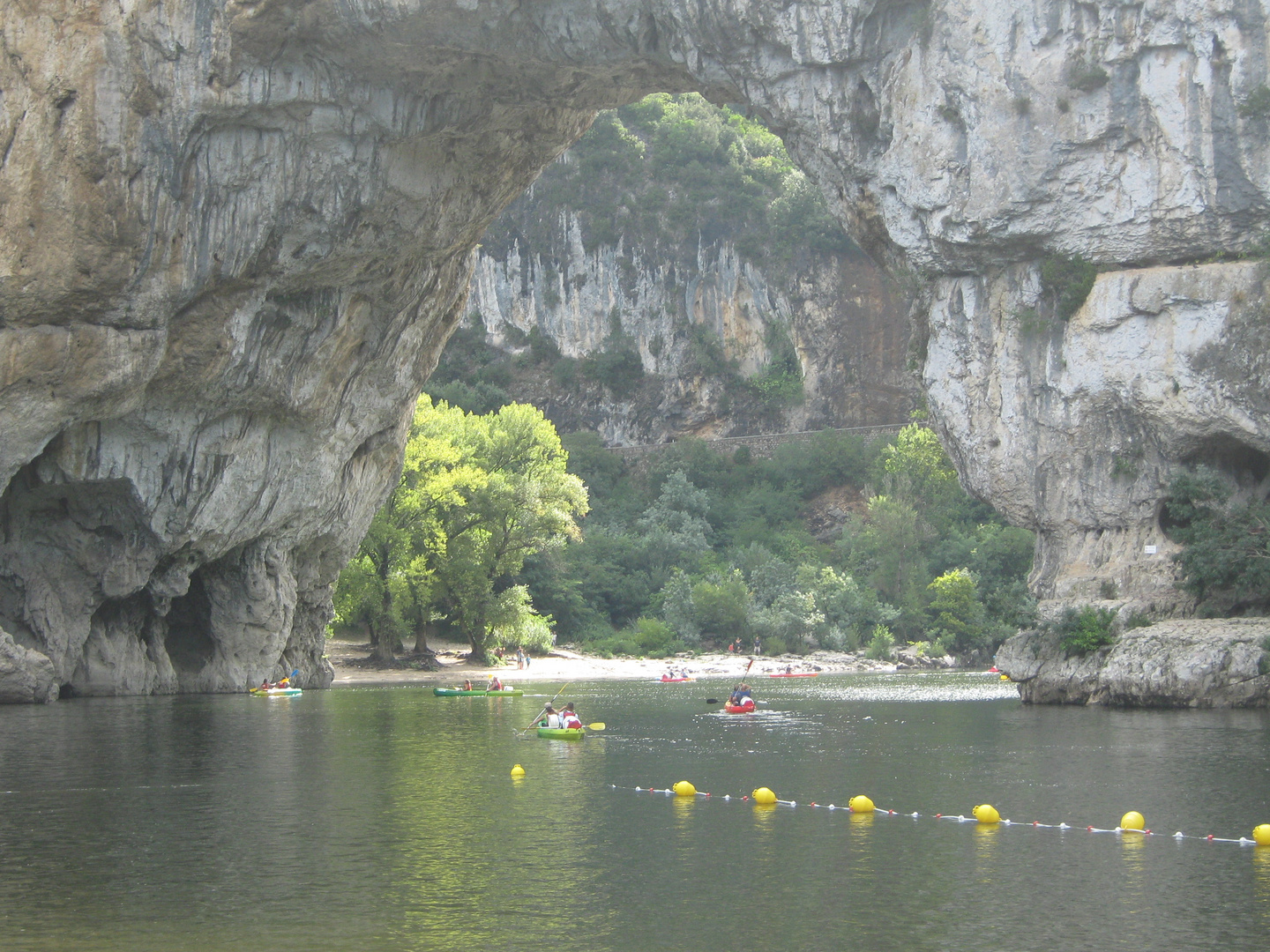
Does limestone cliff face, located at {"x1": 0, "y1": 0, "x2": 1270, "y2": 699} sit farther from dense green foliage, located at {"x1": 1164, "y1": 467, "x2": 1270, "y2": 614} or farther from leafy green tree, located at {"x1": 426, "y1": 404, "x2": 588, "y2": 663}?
leafy green tree, located at {"x1": 426, "y1": 404, "x2": 588, "y2": 663}

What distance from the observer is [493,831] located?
14.9m

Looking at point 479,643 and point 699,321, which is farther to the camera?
point 699,321

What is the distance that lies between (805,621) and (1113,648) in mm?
31650

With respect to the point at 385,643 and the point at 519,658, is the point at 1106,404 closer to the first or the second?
the point at 519,658

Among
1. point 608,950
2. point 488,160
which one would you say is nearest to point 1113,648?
point 488,160

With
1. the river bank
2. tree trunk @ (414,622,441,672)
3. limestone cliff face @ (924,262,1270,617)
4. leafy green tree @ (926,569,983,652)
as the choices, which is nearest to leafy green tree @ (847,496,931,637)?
leafy green tree @ (926,569,983,652)

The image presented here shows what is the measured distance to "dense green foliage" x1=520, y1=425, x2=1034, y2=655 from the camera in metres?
59.3

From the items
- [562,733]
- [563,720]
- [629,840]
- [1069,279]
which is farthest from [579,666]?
[629,840]

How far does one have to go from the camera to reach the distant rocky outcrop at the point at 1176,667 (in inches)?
1037

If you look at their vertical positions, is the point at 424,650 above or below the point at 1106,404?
below

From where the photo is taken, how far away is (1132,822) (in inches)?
563

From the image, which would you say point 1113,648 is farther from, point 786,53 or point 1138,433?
point 786,53

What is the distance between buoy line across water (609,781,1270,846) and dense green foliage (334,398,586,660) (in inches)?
1237

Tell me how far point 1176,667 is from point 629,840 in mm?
16964
